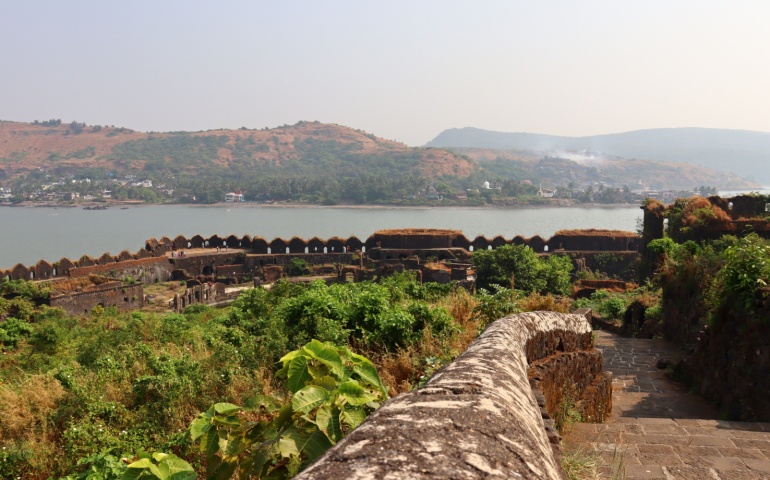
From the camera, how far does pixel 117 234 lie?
303 ft

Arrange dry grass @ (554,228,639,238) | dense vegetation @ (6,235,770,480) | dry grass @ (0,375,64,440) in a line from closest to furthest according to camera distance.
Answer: dense vegetation @ (6,235,770,480) → dry grass @ (0,375,64,440) → dry grass @ (554,228,639,238)

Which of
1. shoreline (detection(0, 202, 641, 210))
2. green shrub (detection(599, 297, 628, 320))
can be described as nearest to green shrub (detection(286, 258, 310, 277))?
green shrub (detection(599, 297, 628, 320))

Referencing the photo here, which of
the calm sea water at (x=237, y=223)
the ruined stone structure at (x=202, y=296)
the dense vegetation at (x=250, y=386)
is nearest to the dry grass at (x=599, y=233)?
the ruined stone structure at (x=202, y=296)

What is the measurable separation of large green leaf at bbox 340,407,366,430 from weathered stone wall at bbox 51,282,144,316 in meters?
29.5

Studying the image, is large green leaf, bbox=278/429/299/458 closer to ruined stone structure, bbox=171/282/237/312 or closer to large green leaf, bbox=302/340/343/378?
large green leaf, bbox=302/340/343/378

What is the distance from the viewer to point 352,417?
2.26 m

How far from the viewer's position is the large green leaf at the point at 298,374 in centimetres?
254

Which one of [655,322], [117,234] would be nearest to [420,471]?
[655,322]

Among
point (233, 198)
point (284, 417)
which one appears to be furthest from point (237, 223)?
point (284, 417)

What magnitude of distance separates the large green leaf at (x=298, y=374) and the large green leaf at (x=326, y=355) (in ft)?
Answer: 0.17

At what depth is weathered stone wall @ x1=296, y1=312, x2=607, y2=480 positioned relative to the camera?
1.39 m

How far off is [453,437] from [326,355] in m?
1.19

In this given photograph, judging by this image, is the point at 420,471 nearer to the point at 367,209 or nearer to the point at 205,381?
the point at 205,381

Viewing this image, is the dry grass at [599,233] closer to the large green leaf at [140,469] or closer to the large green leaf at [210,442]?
the large green leaf at [210,442]
